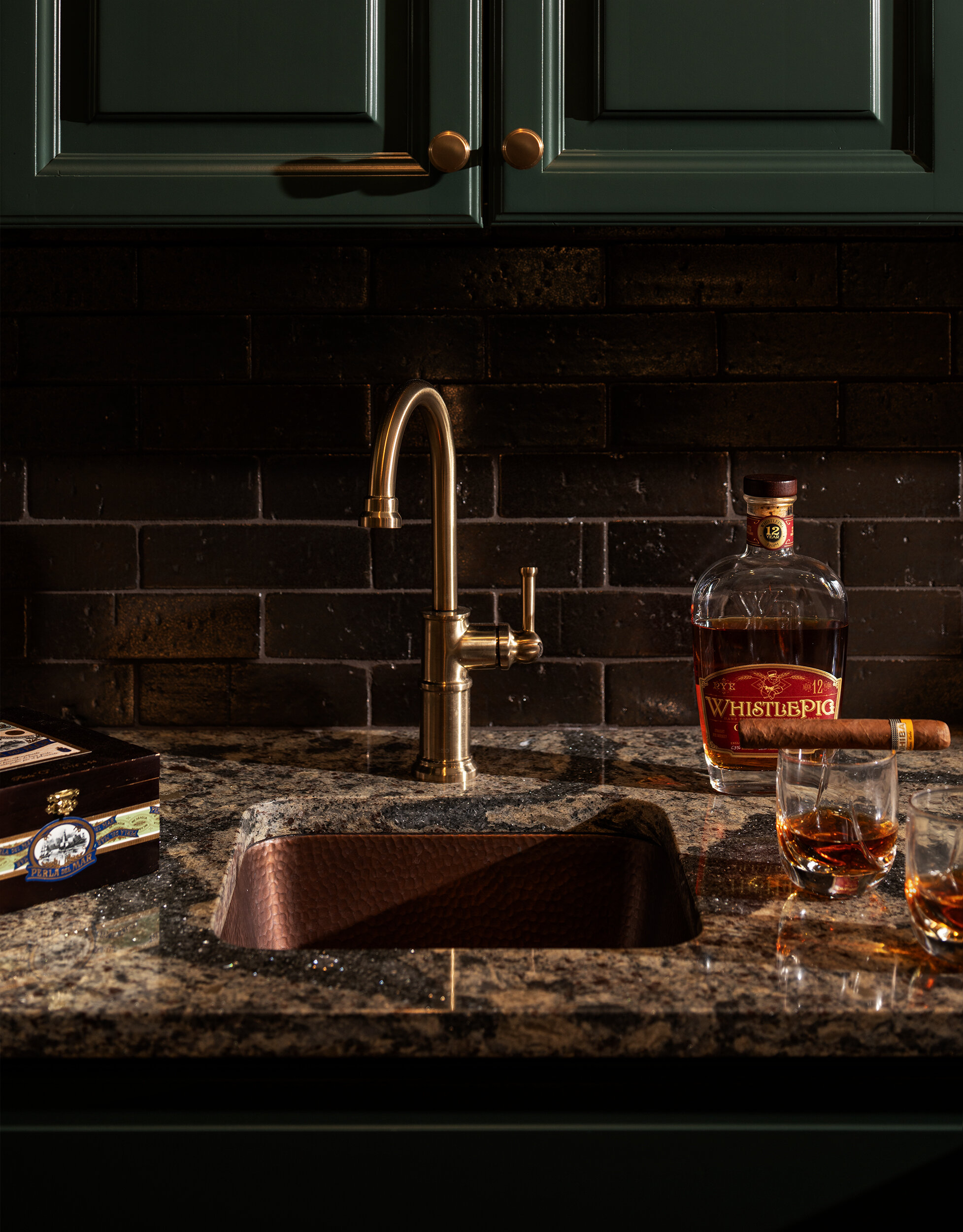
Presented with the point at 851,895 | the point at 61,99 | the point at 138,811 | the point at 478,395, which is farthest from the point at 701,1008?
the point at 61,99

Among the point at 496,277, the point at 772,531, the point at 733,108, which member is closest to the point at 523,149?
the point at 733,108

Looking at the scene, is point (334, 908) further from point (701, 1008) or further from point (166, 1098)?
point (701, 1008)

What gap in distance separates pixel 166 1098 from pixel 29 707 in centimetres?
84

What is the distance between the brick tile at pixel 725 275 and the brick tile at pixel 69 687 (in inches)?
33.9

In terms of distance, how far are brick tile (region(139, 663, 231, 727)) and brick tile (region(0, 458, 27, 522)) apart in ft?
0.88

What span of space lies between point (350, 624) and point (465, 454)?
11.1 inches

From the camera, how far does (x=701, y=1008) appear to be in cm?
67

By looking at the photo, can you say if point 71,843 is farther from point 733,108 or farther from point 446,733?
point 733,108

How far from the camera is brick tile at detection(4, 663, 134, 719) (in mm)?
1378

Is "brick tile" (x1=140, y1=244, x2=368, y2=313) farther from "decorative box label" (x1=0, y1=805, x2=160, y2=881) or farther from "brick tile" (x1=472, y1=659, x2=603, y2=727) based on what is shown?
"decorative box label" (x1=0, y1=805, x2=160, y2=881)

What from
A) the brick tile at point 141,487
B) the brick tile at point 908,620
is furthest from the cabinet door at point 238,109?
the brick tile at point 908,620

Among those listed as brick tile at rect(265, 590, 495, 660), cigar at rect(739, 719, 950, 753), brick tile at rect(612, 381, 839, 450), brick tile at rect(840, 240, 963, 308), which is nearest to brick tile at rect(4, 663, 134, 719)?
brick tile at rect(265, 590, 495, 660)

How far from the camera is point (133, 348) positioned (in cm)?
134

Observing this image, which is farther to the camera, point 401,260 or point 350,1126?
point 401,260
